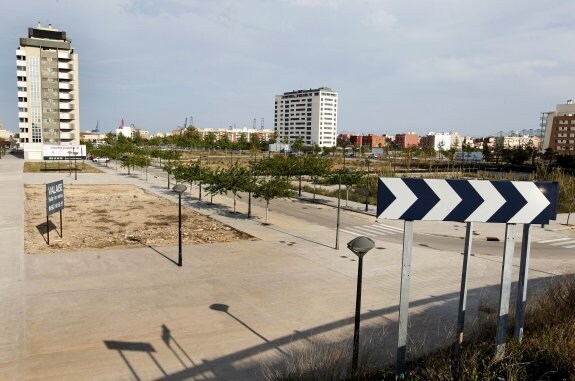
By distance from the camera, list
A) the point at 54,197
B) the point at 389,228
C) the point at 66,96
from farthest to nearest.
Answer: the point at 66,96 < the point at 389,228 < the point at 54,197

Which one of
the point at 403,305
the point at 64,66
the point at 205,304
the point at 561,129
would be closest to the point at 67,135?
the point at 64,66

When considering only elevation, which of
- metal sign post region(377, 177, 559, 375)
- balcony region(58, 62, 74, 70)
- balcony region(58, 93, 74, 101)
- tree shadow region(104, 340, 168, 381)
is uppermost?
balcony region(58, 62, 74, 70)

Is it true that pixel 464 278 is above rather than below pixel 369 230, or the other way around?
above

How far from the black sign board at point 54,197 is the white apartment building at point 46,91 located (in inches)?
2995

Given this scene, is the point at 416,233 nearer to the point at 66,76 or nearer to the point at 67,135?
the point at 67,135

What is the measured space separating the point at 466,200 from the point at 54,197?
20640 mm

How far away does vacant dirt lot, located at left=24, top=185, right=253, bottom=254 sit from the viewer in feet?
69.6

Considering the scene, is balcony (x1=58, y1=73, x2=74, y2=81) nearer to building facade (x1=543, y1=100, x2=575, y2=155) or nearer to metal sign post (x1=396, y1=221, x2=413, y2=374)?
metal sign post (x1=396, y1=221, x2=413, y2=374)

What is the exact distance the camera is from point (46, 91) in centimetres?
8975

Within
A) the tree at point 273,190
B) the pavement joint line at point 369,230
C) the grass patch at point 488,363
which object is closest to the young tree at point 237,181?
the tree at point 273,190

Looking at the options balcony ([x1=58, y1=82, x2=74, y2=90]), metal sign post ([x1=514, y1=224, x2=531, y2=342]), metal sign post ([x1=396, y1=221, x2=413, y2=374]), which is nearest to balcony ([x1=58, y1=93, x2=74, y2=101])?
balcony ([x1=58, y1=82, x2=74, y2=90])

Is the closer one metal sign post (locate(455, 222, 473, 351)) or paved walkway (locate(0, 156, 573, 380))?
metal sign post (locate(455, 222, 473, 351))

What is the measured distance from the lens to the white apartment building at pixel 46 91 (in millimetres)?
87562

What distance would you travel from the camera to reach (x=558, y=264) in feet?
64.3
